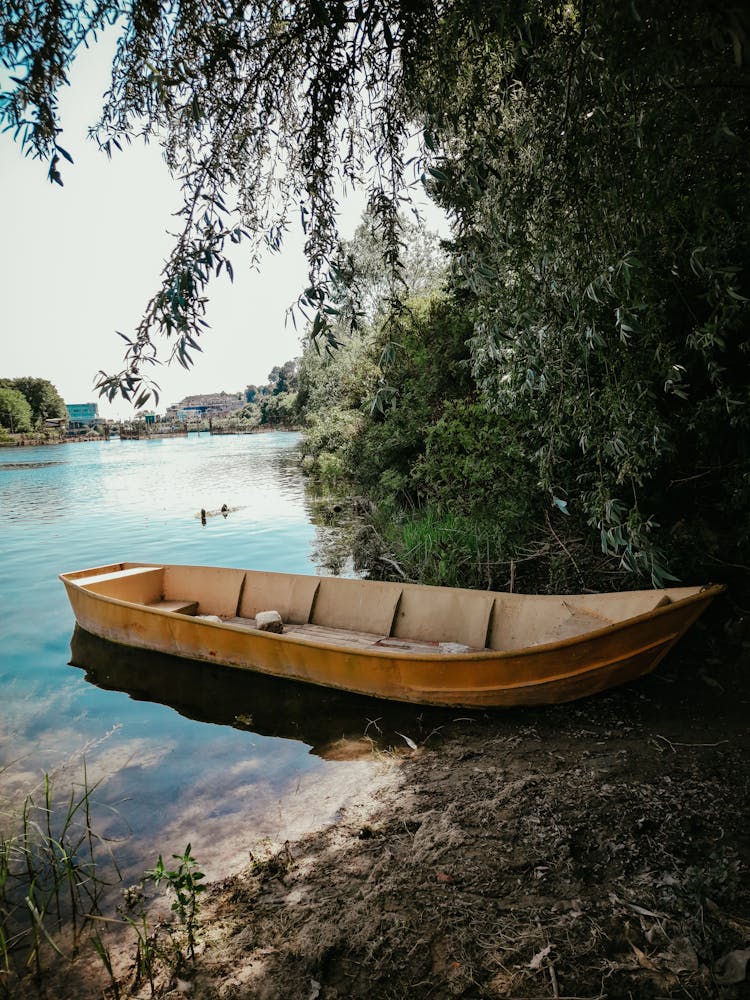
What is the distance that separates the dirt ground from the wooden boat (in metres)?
0.62

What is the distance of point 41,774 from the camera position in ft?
16.2

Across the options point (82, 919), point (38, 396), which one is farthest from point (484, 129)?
point (38, 396)

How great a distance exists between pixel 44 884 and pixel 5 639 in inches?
256

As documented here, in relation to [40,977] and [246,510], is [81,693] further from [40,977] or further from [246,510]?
[246,510]

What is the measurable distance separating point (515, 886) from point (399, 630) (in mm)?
3863

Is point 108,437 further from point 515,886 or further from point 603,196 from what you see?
point 515,886

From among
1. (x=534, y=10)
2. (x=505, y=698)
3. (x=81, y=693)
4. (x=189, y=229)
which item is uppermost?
(x=534, y=10)

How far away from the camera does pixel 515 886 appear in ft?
8.96

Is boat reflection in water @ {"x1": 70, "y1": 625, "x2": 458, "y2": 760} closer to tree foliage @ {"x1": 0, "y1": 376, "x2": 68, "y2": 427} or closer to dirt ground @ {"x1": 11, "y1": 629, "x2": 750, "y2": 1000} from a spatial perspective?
dirt ground @ {"x1": 11, "y1": 629, "x2": 750, "y2": 1000}

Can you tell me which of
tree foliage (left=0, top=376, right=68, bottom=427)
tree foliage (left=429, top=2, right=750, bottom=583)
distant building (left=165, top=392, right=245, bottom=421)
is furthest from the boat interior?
distant building (left=165, top=392, right=245, bottom=421)

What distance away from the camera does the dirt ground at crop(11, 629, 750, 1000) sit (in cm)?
224

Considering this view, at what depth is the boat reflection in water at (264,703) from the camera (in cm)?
Result: 512

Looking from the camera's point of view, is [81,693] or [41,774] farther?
A: [81,693]

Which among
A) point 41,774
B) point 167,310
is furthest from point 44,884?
point 167,310
